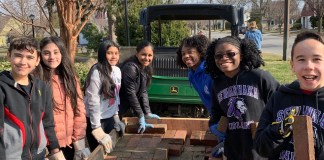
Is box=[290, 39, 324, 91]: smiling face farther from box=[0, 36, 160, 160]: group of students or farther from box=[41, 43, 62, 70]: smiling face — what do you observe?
box=[41, 43, 62, 70]: smiling face

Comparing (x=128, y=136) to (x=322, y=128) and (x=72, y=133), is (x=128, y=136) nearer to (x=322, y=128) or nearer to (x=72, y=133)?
(x=72, y=133)

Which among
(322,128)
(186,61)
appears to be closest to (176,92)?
(186,61)

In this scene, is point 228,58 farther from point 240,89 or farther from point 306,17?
point 306,17

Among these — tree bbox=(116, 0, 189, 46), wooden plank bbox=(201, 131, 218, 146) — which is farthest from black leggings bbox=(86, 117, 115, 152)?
tree bbox=(116, 0, 189, 46)

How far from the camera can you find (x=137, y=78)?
378 cm

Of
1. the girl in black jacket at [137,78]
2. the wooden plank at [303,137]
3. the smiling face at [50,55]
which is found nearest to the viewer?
the wooden plank at [303,137]

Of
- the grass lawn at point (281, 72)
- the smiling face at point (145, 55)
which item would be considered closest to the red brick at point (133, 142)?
the smiling face at point (145, 55)

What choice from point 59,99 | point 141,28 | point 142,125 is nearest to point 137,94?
point 142,125

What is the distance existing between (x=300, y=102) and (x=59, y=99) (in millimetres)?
1813

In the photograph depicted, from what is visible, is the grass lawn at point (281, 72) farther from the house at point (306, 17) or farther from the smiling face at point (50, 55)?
the house at point (306, 17)

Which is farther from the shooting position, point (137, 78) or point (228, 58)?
point (137, 78)

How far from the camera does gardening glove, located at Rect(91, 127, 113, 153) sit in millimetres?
3094

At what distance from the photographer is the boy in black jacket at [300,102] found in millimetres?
1563

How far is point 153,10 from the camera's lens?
6.39 metres
